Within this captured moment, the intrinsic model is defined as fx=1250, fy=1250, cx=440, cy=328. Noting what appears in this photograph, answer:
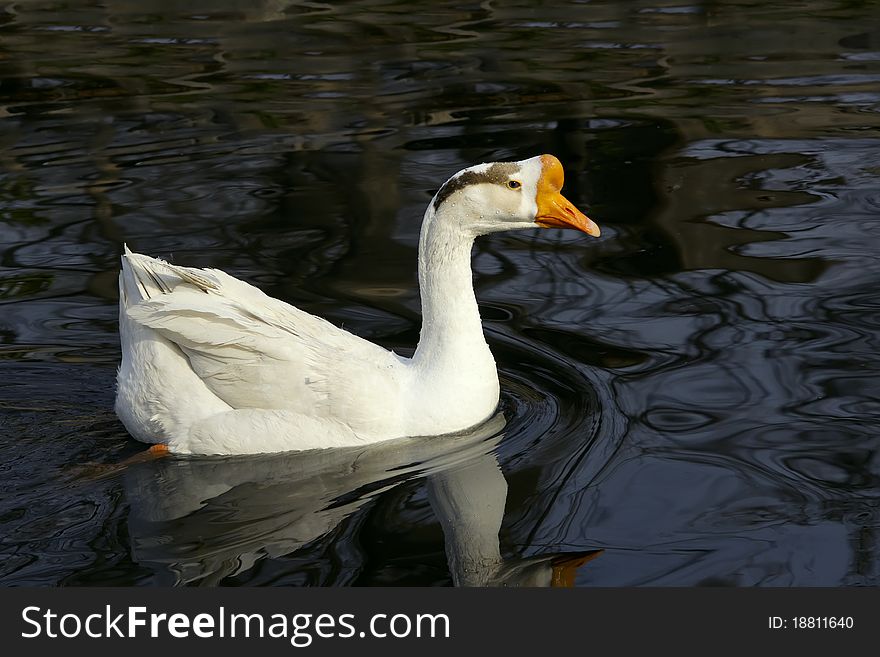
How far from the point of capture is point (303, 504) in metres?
5.75

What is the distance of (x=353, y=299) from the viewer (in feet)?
27.0

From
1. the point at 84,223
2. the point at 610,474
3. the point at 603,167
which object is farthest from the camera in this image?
the point at 603,167

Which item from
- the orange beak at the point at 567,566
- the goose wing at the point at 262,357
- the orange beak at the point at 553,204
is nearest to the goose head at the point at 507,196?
the orange beak at the point at 553,204

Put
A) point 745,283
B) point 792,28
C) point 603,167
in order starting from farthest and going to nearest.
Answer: point 792,28, point 603,167, point 745,283

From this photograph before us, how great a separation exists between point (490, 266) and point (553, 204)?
2608mm

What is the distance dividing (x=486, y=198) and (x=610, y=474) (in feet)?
4.86

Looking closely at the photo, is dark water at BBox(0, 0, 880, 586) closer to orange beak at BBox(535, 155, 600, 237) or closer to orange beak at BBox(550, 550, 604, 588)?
orange beak at BBox(550, 550, 604, 588)

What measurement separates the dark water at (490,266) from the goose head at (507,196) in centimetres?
109

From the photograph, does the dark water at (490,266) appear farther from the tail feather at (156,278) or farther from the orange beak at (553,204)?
the orange beak at (553,204)

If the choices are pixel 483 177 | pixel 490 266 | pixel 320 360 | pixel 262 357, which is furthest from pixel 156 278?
pixel 490 266

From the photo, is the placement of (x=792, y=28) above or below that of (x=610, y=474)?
above

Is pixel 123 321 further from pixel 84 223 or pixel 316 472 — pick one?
pixel 84 223

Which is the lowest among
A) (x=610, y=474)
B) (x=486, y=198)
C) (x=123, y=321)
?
(x=610, y=474)

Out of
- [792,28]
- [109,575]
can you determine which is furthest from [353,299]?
[792,28]
